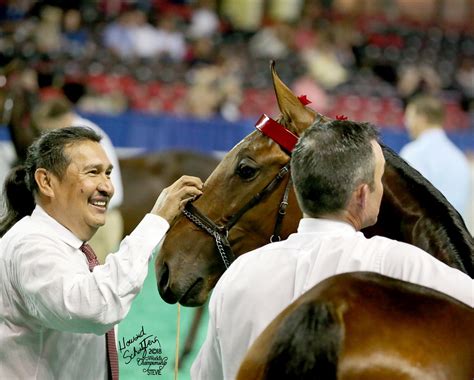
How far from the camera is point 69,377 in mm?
2824

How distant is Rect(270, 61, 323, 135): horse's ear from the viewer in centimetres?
359

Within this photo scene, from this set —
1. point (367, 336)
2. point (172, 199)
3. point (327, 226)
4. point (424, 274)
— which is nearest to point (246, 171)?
point (172, 199)

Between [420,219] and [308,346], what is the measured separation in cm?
159

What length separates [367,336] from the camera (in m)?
1.88

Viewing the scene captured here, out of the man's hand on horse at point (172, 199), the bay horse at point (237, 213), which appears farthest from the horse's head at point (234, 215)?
the man's hand on horse at point (172, 199)

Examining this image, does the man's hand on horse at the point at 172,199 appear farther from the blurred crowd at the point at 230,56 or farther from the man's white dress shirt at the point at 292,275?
the blurred crowd at the point at 230,56

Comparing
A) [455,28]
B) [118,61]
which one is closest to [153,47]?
[118,61]

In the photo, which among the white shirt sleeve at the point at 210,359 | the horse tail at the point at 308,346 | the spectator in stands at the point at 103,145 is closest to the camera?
the horse tail at the point at 308,346

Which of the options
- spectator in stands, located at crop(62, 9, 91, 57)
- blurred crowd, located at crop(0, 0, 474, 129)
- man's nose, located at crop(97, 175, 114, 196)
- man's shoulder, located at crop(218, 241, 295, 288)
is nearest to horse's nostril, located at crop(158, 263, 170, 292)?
man's nose, located at crop(97, 175, 114, 196)

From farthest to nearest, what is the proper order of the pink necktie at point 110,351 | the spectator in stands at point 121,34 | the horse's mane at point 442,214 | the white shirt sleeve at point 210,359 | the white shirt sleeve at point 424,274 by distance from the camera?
the spectator in stands at point 121,34 → the horse's mane at point 442,214 → the pink necktie at point 110,351 → the white shirt sleeve at point 210,359 → the white shirt sleeve at point 424,274

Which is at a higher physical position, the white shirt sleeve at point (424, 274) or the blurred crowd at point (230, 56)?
the white shirt sleeve at point (424, 274)

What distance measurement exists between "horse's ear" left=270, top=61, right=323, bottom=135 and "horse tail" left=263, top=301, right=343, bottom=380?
1747mm

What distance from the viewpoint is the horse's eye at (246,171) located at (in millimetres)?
3584

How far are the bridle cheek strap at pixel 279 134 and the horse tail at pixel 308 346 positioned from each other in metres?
1.69
